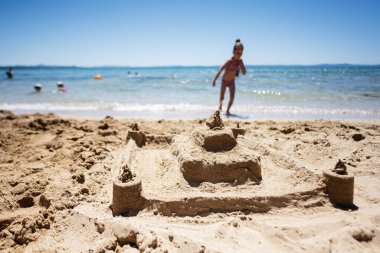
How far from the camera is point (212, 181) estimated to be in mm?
3047

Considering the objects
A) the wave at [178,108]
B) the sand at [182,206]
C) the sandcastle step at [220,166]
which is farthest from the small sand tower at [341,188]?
the wave at [178,108]

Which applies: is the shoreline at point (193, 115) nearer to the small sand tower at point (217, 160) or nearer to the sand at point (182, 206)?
the sand at point (182, 206)

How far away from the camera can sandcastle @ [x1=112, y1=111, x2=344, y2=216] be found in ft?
8.73

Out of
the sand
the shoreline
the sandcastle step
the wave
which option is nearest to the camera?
the sand

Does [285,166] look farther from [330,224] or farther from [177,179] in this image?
[177,179]

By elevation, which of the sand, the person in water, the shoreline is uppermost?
the person in water

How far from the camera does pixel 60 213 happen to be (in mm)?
2682

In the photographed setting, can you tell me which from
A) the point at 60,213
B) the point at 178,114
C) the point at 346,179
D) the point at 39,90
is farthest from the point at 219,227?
the point at 39,90

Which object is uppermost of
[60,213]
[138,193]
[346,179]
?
[346,179]

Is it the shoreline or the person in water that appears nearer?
the person in water

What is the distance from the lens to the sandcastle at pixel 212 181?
2662mm

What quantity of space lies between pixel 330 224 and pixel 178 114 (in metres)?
5.73

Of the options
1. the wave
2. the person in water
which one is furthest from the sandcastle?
the wave

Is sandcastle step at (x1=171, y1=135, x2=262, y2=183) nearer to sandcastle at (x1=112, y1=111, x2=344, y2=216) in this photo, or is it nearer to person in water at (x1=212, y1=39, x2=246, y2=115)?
sandcastle at (x1=112, y1=111, x2=344, y2=216)
